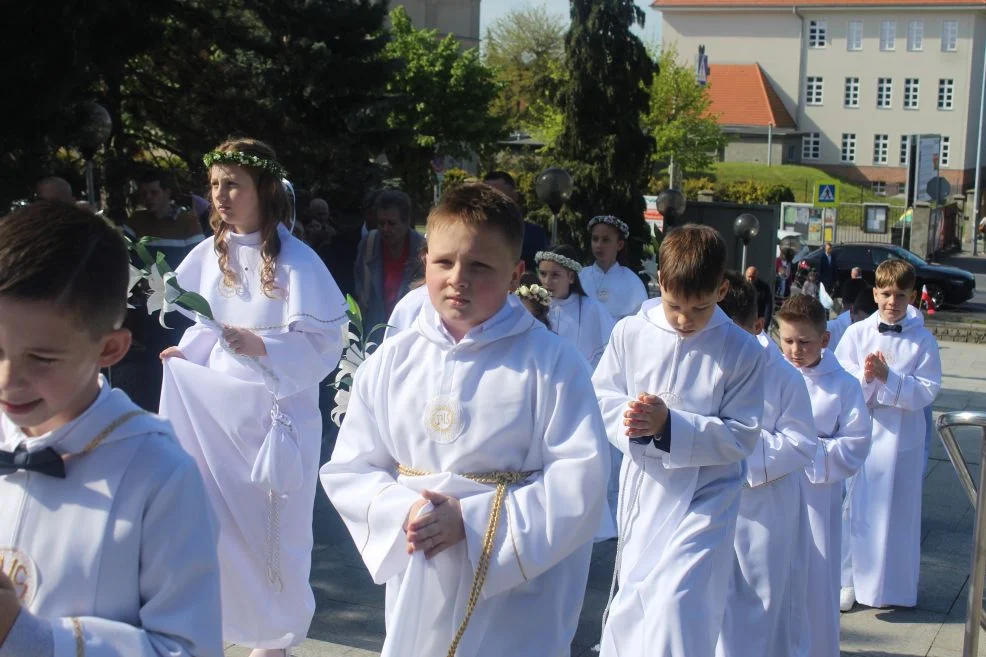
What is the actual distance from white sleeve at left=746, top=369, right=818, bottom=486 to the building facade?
77127 millimetres

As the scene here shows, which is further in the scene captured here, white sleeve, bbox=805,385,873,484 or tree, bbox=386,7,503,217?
tree, bbox=386,7,503,217

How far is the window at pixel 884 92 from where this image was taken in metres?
83.2

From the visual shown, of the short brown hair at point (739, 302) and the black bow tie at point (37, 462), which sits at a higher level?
the black bow tie at point (37, 462)

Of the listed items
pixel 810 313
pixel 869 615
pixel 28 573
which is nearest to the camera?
pixel 28 573

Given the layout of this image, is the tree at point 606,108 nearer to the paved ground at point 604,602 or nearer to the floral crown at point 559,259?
the paved ground at point 604,602

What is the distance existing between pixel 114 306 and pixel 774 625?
4082 millimetres

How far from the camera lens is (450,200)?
143 inches

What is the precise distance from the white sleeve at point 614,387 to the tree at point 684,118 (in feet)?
174

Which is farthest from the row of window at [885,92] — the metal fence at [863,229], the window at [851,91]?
the metal fence at [863,229]

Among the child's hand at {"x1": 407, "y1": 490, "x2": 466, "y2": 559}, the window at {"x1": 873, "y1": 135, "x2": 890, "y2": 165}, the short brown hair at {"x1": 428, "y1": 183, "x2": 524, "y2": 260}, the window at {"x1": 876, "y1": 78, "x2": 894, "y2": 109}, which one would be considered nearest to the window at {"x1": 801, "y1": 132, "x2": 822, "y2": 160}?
the window at {"x1": 873, "y1": 135, "x2": 890, "y2": 165}

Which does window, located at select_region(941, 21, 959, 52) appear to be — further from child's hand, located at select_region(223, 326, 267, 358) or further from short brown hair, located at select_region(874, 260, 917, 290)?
child's hand, located at select_region(223, 326, 267, 358)

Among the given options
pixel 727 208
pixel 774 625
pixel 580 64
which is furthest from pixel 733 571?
pixel 580 64

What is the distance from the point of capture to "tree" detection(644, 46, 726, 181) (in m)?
58.5

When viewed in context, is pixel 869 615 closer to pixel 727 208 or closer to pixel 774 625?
pixel 774 625
